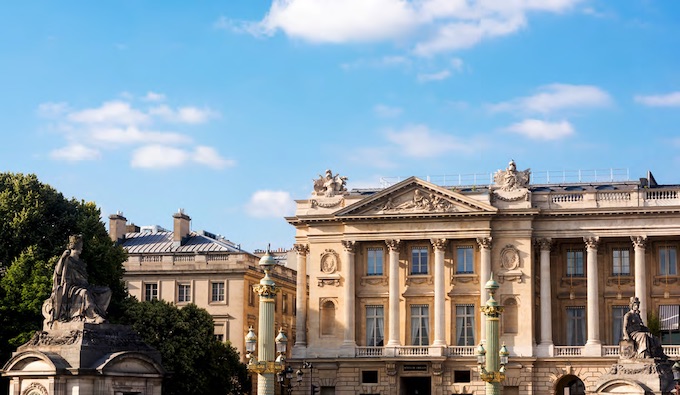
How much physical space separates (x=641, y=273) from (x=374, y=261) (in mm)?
17837

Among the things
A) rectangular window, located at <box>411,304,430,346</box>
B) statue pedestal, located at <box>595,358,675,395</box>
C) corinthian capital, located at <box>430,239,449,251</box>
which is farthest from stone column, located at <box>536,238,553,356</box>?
statue pedestal, located at <box>595,358,675,395</box>

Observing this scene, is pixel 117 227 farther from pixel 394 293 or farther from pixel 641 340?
pixel 641 340

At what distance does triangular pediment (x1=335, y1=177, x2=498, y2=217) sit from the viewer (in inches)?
3418

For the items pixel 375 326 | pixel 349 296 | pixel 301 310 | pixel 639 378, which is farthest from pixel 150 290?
pixel 639 378

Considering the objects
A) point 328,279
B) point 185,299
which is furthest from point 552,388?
point 185,299

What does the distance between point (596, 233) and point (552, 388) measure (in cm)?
1050

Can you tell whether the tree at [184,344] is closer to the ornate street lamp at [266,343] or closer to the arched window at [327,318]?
the arched window at [327,318]

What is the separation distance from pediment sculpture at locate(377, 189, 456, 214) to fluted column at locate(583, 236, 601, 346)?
9289mm

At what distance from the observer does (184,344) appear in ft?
257

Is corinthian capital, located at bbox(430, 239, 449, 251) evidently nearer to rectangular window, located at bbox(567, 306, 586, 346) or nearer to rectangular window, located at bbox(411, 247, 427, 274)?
rectangular window, located at bbox(411, 247, 427, 274)

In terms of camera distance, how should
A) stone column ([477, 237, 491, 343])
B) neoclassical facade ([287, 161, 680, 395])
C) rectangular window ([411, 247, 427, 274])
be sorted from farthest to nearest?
1. rectangular window ([411, 247, 427, 274])
2. stone column ([477, 237, 491, 343])
3. neoclassical facade ([287, 161, 680, 395])

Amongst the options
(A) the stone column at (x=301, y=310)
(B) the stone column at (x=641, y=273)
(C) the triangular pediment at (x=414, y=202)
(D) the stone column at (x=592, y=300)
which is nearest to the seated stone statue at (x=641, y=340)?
(D) the stone column at (x=592, y=300)

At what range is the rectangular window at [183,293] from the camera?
9594 cm

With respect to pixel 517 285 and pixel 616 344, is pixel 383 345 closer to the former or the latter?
pixel 517 285
